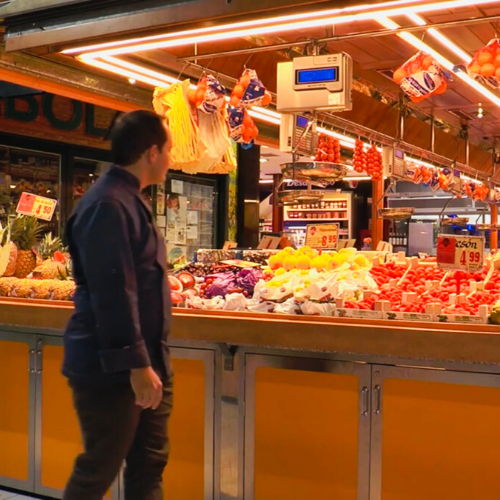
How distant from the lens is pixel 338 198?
17.0 meters

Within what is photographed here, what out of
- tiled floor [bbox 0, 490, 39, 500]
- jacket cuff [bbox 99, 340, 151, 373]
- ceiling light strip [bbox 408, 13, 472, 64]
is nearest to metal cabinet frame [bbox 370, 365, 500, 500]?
jacket cuff [bbox 99, 340, 151, 373]

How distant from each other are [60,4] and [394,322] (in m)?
2.59

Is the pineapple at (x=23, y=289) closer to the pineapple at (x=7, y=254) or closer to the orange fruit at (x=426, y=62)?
the pineapple at (x=7, y=254)

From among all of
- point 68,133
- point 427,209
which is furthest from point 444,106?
point 427,209

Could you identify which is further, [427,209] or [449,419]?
[427,209]

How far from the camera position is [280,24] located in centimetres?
368

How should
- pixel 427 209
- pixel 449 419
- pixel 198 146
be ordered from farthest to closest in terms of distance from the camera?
pixel 427 209 → pixel 198 146 → pixel 449 419

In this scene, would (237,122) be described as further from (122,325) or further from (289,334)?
(122,325)

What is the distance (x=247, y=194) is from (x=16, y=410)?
6.27m

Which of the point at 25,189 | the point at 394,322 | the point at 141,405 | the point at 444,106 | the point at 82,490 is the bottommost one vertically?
the point at 82,490

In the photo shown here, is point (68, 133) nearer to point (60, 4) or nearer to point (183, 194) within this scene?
point (183, 194)

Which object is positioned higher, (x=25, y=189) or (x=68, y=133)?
(x=68, y=133)

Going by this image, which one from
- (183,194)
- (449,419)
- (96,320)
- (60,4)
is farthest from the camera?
(183,194)

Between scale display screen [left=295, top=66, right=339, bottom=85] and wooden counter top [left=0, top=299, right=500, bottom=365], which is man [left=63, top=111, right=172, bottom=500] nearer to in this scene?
wooden counter top [left=0, top=299, right=500, bottom=365]
